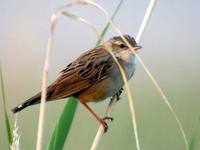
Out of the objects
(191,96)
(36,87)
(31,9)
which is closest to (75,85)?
(191,96)

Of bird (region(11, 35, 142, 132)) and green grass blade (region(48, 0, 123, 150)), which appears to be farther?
bird (region(11, 35, 142, 132))

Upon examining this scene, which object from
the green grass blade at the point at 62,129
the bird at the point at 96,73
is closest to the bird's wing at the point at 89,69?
the bird at the point at 96,73

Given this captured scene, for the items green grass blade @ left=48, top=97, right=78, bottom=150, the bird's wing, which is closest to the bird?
the bird's wing

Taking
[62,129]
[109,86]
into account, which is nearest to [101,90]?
[109,86]

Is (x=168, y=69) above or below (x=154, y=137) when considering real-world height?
below

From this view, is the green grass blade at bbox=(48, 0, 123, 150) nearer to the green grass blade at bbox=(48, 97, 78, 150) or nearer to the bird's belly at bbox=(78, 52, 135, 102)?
the green grass blade at bbox=(48, 97, 78, 150)

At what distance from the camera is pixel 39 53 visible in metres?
10.7

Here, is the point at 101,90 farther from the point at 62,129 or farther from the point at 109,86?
the point at 62,129

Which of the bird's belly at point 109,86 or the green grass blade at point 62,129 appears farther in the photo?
the bird's belly at point 109,86

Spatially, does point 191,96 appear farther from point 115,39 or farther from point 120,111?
point 115,39

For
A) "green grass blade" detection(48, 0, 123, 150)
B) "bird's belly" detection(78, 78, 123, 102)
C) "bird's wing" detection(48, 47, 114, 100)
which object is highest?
"green grass blade" detection(48, 0, 123, 150)

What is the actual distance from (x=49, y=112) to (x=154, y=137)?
1681mm

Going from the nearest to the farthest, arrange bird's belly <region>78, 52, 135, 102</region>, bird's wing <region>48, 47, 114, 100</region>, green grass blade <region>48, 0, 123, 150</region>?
green grass blade <region>48, 0, 123, 150</region>, bird's belly <region>78, 52, 135, 102</region>, bird's wing <region>48, 47, 114, 100</region>

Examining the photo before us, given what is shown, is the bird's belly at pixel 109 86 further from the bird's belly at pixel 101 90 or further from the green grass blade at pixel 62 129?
the green grass blade at pixel 62 129
